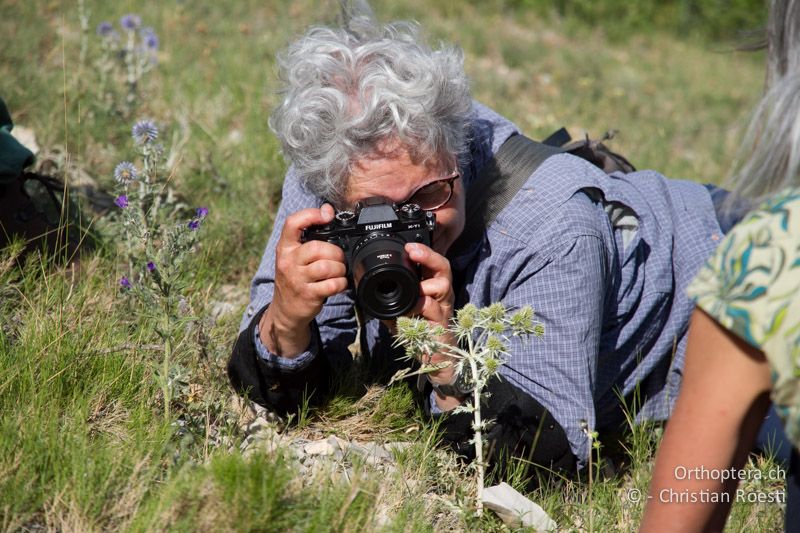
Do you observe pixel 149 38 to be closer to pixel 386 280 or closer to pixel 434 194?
pixel 434 194

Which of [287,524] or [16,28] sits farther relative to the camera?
[16,28]

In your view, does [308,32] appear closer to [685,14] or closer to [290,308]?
[290,308]

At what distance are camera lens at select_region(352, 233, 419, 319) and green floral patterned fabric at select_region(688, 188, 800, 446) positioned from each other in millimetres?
816

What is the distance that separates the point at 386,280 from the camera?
1.91 metres

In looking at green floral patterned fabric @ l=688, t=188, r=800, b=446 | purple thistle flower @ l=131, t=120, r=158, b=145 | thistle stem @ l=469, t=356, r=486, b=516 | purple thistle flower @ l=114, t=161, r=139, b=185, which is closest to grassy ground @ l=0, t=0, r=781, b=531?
thistle stem @ l=469, t=356, r=486, b=516

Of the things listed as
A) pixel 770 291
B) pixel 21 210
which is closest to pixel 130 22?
pixel 21 210

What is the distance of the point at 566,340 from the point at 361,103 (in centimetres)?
78

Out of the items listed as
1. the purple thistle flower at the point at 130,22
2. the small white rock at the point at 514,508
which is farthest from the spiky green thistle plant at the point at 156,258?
the purple thistle flower at the point at 130,22

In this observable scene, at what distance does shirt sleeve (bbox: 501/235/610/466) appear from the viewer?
2.05 metres

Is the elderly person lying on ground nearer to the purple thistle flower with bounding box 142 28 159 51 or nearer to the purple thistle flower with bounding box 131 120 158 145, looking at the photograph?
the purple thistle flower with bounding box 131 120 158 145

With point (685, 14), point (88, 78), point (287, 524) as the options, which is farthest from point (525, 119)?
point (685, 14)

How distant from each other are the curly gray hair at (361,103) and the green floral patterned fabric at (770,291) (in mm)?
1050

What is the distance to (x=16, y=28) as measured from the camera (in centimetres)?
426

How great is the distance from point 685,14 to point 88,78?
7.87 metres
